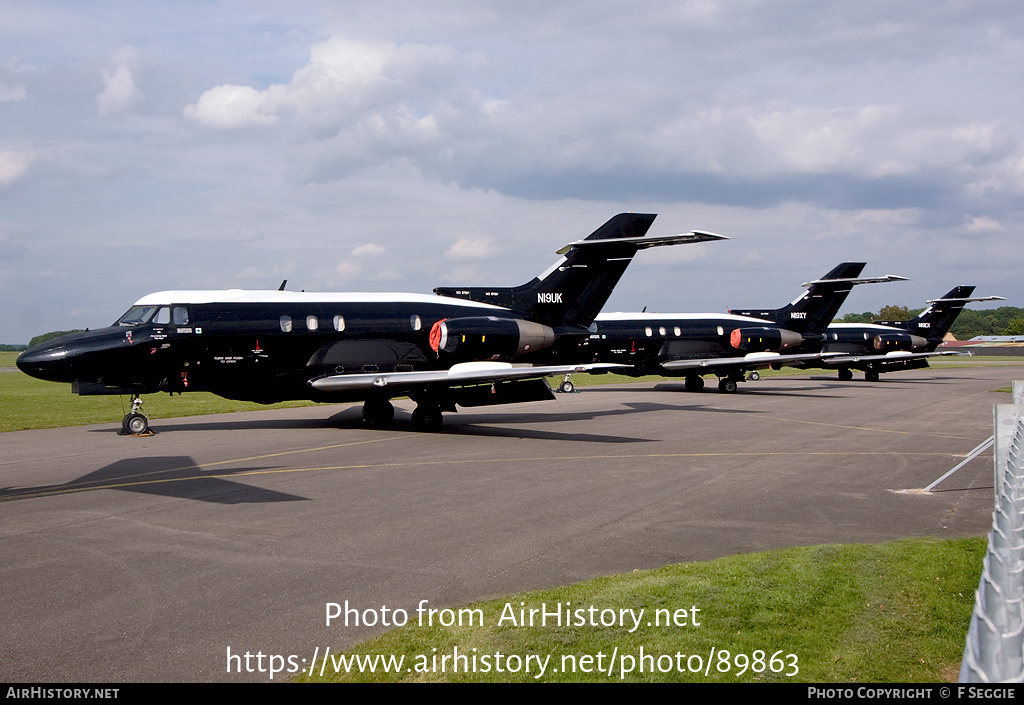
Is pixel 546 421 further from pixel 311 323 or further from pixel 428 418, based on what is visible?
pixel 311 323

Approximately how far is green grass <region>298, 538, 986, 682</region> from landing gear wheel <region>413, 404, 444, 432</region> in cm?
1407

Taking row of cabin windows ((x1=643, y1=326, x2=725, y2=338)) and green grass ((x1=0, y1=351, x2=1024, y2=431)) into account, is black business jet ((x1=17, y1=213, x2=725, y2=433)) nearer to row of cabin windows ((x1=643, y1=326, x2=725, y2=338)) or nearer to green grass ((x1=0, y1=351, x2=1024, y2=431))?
green grass ((x1=0, y1=351, x2=1024, y2=431))

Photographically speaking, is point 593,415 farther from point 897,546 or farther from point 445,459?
point 897,546

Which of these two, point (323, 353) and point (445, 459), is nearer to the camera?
point (445, 459)

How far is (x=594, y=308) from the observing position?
81.9 feet

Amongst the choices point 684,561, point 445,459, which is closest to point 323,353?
point 445,459

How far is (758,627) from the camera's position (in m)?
5.93

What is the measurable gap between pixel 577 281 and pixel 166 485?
14.9 meters

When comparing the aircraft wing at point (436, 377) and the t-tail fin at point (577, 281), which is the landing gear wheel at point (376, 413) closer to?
the aircraft wing at point (436, 377)

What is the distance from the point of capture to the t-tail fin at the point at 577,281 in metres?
24.4

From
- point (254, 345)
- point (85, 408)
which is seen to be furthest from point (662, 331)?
point (85, 408)

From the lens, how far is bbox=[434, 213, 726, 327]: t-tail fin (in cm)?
2441

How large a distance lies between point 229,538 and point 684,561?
5117 millimetres

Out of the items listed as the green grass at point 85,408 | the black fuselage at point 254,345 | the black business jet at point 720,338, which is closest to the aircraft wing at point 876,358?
the black business jet at point 720,338
